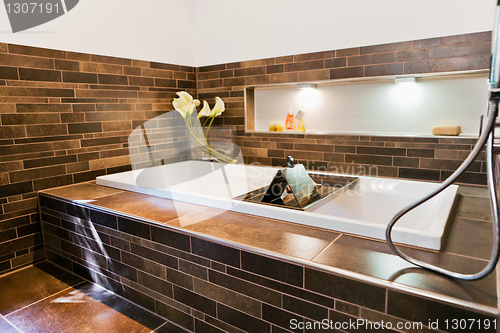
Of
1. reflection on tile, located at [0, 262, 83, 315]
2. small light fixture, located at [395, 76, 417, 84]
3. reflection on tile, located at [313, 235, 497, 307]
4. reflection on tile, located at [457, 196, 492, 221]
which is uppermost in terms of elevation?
small light fixture, located at [395, 76, 417, 84]

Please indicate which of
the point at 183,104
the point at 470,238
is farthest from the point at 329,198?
the point at 183,104

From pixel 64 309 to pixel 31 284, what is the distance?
52 cm

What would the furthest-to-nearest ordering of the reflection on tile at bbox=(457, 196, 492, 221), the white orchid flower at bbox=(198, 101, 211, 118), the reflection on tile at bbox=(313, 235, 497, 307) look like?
the white orchid flower at bbox=(198, 101, 211, 118) < the reflection on tile at bbox=(457, 196, 492, 221) < the reflection on tile at bbox=(313, 235, 497, 307)

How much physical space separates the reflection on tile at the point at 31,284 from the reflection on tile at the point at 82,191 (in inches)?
23.7

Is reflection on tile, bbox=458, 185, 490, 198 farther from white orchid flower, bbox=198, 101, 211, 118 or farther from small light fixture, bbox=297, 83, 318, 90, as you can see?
white orchid flower, bbox=198, 101, 211, 118

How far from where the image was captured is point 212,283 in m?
1.73

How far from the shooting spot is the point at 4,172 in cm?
257

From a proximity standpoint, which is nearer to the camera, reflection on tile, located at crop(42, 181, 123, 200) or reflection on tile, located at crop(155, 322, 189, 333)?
reflection on tile, located at crop(155, 322, 189, 333)

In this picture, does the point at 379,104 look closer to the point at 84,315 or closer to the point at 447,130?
the point at 447,130

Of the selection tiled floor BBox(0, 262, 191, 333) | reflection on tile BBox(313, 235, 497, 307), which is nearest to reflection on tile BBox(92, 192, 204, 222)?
tiled floor BBox(0, 262, 191, 333)

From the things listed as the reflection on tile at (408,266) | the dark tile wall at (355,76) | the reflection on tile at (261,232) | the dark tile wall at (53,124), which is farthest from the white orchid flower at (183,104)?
the reflection on tile at (408,266)

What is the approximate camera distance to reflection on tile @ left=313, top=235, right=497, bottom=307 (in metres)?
1.16

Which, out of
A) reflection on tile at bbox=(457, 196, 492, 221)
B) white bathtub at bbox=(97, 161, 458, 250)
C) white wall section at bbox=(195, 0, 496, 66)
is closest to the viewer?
white bathtub at bbox=(97, 161, 458, 250)

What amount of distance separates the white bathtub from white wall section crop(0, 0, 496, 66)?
1.18m
